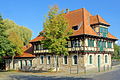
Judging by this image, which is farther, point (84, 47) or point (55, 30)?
point (84, 47)

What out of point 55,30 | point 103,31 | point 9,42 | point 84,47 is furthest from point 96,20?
point 9,42

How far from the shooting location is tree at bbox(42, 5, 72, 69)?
27859 mm

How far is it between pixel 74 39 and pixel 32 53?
494 inches

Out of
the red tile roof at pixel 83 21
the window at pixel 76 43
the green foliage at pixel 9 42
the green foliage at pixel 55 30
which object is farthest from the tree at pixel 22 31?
the green foliage at pixel 55 30

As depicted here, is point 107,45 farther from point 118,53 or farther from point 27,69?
point 118,53

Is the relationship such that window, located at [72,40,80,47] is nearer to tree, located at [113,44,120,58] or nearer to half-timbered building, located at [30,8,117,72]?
half-timbered building, located at [30,8,117,72]

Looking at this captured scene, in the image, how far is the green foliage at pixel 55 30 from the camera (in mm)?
27859

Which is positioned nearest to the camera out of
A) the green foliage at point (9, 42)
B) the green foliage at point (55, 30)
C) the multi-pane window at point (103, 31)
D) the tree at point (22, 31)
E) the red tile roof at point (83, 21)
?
the green foliage at point (55, 30)

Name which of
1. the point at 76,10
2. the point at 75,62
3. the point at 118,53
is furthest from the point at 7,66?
the point at 118,53

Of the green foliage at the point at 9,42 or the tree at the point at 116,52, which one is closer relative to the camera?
the green foliage at the point at 9,42

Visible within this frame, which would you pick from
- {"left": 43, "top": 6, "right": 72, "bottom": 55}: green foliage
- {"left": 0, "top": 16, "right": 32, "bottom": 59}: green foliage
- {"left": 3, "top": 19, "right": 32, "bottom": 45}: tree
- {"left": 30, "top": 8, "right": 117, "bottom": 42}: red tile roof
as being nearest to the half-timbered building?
{"left": 30, "top": 8, "right": 117, "bottom": 42}: red tile roof

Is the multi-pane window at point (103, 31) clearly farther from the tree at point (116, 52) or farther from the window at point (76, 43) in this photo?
the tree at point (116, 52)

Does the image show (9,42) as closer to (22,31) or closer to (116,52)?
(22,31)

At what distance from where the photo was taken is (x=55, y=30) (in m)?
27.8
